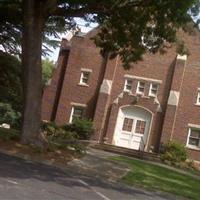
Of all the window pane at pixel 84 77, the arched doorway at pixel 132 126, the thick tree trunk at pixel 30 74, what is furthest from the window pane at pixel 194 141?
the thick tree trunk at pixel 30 74

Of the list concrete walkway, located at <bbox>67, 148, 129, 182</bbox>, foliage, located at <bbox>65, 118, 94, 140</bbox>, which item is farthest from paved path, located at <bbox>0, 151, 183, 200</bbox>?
foliage, located at <bbox>65, 118, 94, 140</bbox>

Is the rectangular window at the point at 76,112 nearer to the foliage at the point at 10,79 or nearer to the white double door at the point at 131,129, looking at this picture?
the white double door at the point at 131,129

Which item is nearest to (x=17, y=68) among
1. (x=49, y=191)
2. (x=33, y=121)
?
(x=33, y=121)

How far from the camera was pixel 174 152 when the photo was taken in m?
31.8

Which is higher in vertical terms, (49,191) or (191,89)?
(191,89)

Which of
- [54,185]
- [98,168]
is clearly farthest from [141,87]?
[54,185]

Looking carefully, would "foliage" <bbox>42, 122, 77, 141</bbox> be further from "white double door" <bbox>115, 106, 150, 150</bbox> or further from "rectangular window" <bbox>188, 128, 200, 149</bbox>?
"rectangular window" <bbox>188, 128, 200, 149</bbox>

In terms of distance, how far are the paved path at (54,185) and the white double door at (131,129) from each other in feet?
59.5

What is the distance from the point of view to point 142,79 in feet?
116

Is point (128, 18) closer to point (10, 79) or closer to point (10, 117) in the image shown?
point (10, 79)

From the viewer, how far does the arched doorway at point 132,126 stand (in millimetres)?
34875

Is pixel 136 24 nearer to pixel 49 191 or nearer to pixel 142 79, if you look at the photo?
pixel 49 191

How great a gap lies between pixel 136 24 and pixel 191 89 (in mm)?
15752

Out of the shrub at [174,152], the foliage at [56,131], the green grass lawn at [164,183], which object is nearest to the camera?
the green grass lawn at [164,183]
